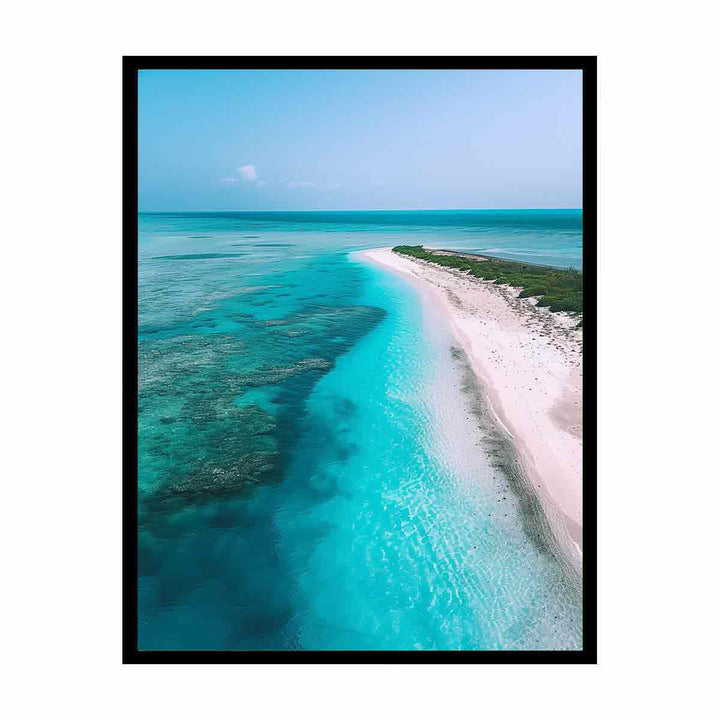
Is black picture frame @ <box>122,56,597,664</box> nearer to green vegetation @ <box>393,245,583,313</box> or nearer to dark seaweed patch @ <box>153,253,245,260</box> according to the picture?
green vegetation @ <box>393,245,583,313</box>

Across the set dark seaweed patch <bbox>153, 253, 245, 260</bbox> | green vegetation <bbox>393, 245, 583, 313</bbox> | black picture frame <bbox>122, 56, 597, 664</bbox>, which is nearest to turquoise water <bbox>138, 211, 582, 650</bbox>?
black picture frame <bbox>122, 56, 597, 664</bbox>

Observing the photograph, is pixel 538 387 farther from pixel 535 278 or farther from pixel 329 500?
pixel 535 278

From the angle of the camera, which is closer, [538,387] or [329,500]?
[329,500]
